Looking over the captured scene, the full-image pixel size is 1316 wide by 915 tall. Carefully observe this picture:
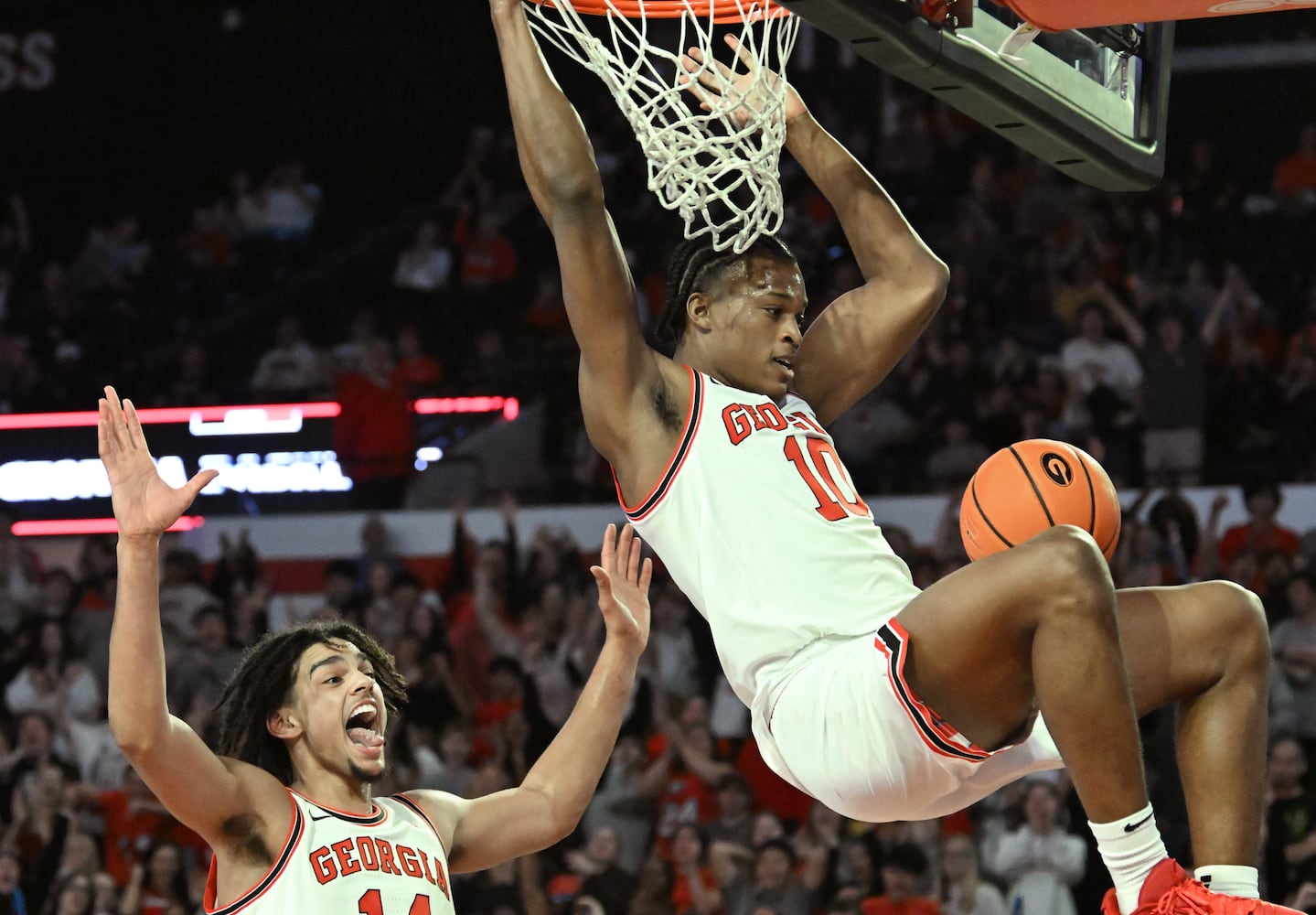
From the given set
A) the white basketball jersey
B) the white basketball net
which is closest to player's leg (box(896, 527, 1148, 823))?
the white basketball jersey

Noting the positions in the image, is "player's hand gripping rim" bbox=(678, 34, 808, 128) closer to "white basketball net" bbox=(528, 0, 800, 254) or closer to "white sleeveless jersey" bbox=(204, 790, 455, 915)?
"white basketball net" bbox=(528, 0, 800, 254)

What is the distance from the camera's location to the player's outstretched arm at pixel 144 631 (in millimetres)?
3945

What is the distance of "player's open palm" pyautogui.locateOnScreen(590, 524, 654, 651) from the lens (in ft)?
15.8

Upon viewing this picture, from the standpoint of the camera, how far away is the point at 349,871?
4.42m

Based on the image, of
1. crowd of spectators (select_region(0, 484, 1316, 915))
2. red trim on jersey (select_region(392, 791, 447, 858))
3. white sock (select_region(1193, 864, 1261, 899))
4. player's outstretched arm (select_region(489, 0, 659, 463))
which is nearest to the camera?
white sock (select_region(1193, 864, 1261, 899))

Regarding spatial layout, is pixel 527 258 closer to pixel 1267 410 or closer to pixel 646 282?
pixel 646 282

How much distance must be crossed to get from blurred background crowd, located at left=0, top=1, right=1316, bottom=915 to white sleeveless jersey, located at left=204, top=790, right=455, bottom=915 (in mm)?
3575

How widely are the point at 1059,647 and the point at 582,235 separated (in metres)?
1.50

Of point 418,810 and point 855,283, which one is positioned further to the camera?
point 855,283

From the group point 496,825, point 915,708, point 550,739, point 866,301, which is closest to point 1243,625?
point 915,708

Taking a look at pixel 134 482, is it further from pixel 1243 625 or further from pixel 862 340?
pixel 1243 625

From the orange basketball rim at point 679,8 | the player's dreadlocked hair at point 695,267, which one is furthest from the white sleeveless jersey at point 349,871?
the orange basketball rim at point 679,8

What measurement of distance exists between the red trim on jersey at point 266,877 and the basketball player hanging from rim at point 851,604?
1121 millimetres

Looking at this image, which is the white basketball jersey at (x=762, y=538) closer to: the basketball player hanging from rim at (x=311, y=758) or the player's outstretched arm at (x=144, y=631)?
the basketball player hanging from rim at (x=311, y=758)
